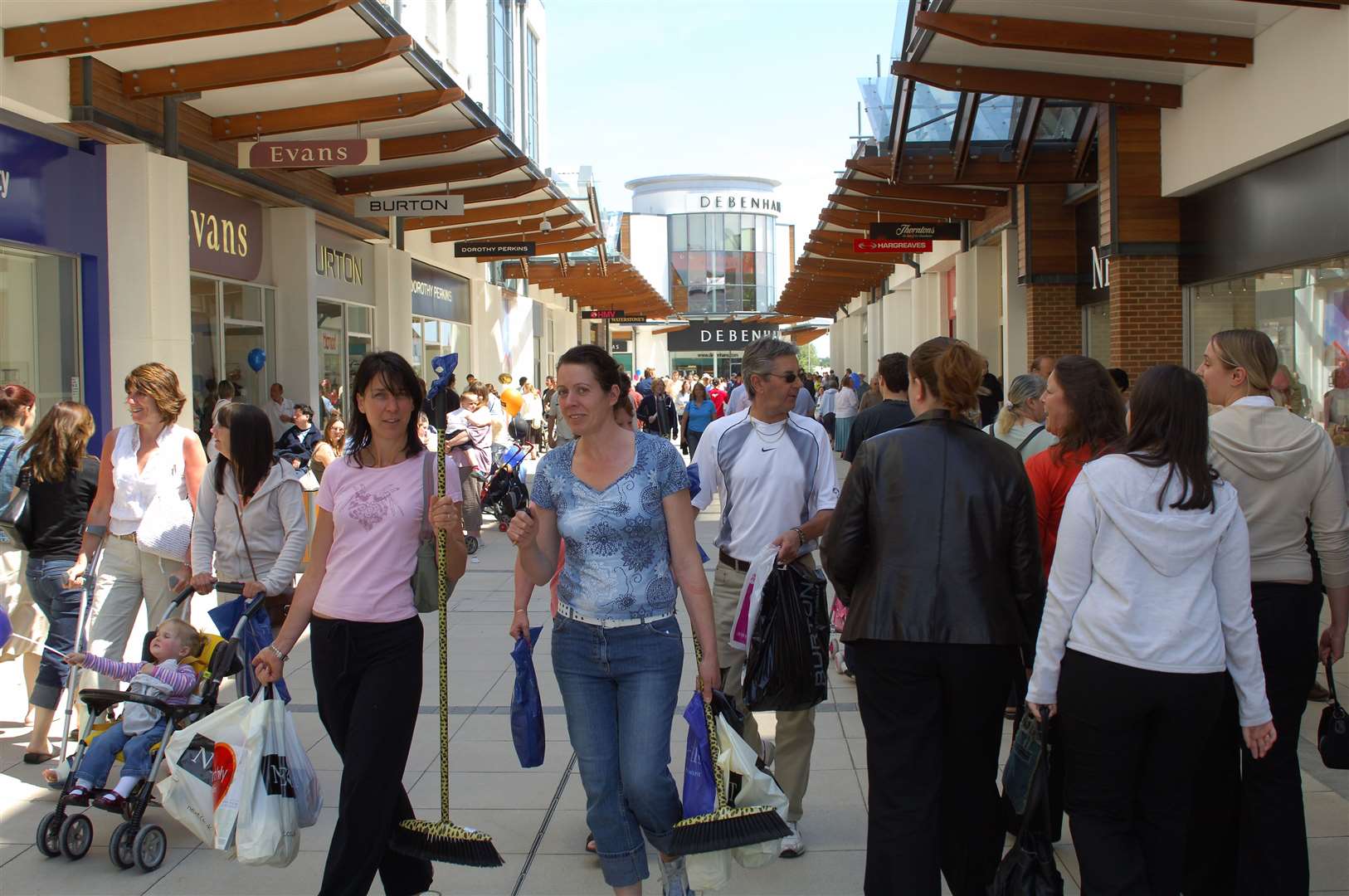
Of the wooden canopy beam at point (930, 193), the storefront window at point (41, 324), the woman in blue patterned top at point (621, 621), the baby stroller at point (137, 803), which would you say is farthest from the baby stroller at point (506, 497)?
the wooden canopy beam at point (930, 193)

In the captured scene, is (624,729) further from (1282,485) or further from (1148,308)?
(1148,308)

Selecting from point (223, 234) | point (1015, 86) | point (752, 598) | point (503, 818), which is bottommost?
point (503, 818)

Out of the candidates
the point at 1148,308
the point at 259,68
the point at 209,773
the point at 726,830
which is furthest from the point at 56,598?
the point at 1148,308

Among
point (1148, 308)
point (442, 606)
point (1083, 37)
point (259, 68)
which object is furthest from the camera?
point (1148, 308)

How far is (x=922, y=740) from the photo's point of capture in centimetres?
359

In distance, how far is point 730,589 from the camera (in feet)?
16.1

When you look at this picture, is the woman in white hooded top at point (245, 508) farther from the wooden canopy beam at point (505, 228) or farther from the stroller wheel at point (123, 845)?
the wooden canopy beam at point (505, 228)

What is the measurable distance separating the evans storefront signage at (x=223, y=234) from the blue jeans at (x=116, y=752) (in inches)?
335

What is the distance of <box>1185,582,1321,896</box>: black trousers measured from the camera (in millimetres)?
3756

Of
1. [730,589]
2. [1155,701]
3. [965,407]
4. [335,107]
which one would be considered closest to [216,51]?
[335,107]

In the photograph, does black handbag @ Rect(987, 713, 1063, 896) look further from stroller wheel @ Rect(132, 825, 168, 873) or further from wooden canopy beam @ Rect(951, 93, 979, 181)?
wooden canopy beam @ Rect(951, 93, 979, 181)

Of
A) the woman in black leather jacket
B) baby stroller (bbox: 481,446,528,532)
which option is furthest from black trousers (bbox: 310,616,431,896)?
the woman in black leather jacket

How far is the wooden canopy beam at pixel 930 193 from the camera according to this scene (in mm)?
17906

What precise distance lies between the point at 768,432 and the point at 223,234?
36.5 feet
